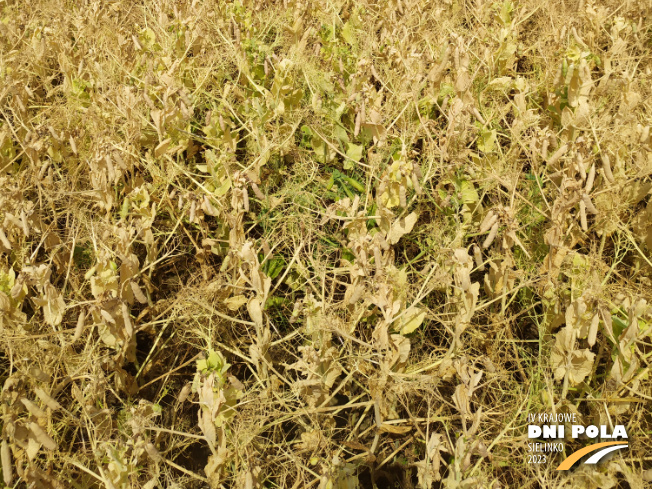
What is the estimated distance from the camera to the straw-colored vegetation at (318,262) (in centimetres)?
111

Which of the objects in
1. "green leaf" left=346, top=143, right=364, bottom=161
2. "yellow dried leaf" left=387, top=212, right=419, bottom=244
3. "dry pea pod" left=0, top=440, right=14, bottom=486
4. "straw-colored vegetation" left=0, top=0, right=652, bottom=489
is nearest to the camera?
"dry pea pod" left=0, top=440, right=14, bottom=486

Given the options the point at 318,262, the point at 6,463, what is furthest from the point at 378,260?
Result: the point at 6,463

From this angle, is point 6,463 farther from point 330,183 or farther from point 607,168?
point 607,168

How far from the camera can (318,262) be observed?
1277mm

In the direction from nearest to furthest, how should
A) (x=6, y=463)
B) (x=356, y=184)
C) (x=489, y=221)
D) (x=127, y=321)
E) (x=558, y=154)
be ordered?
(x=6, y=463)
(x=127, y=321)
(x=489, y=221)
(x=558, y=154)
(x=356, y=184)

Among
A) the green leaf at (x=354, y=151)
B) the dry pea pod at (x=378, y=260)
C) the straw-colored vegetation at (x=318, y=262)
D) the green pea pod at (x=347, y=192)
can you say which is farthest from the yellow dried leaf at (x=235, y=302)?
the green leaf at (x=354, y=151)

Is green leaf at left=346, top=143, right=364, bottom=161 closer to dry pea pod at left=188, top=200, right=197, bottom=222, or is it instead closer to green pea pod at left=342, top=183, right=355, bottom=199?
green pea pod at left=342, top=183, right=355, bottom=199

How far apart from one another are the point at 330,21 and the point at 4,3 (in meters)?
1.45

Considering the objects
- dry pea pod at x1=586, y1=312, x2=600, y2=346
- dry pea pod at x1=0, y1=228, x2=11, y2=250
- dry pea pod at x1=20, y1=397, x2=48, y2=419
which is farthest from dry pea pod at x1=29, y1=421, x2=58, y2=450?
dry pea pod at x1=586, y1=312, x2=600, y2=346

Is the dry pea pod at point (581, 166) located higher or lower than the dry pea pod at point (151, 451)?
higher

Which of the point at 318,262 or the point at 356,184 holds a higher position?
the point at 356,184

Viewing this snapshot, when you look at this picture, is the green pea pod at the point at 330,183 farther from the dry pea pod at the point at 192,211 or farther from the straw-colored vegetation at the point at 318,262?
the dry pea pod at the point at 192,211

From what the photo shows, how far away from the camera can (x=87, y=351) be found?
1.20 metres

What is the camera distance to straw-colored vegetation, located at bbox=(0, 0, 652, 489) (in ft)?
3.65
